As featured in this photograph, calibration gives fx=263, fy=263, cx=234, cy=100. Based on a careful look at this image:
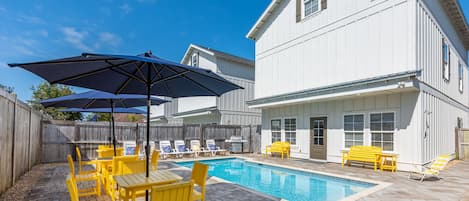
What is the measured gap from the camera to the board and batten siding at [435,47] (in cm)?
892

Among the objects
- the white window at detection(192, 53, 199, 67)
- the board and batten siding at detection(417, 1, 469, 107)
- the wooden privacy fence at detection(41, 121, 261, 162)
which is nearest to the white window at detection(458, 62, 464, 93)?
the board and batten siding at detection(417, 1, 469, 107)

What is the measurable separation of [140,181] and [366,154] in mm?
8070

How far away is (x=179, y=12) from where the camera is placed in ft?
64.6

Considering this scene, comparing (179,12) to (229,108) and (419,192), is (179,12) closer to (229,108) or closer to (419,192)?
(229,108)

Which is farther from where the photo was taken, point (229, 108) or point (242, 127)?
point (229, 108)

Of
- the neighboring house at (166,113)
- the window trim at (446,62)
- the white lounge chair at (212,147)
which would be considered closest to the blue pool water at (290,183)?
the white lounge chair at (212,147)

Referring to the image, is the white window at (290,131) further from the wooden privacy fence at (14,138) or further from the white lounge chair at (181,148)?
the wooden privacy fence at (14,138)

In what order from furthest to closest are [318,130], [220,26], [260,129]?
[220,26] < [260,129] < [318,130]

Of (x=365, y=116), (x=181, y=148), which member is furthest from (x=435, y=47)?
(x=181, y=148)

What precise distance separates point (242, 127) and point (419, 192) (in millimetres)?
11036

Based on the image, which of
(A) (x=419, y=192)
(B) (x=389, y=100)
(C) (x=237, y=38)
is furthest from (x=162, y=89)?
(C) (x=237, y=38)

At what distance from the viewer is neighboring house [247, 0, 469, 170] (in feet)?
28.4

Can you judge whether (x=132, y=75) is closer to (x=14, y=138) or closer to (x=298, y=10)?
(x=14, y=138)

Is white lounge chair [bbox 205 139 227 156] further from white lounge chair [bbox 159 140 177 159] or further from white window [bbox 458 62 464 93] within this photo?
white window [bbox 458 62 464 93]
